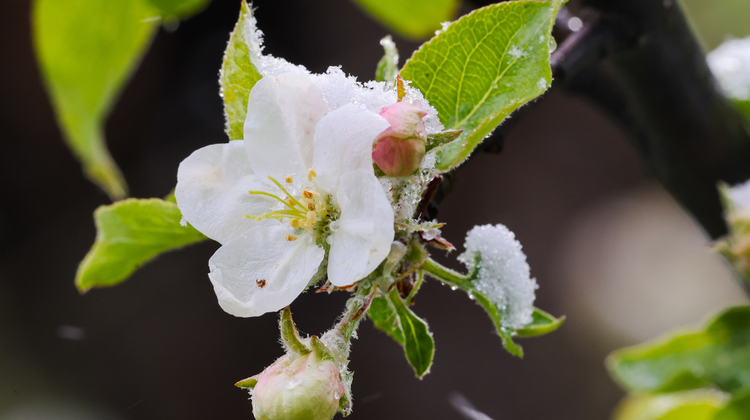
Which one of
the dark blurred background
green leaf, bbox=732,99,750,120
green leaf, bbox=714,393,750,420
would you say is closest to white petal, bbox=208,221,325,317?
green leaf, bbox=714,393,750,420

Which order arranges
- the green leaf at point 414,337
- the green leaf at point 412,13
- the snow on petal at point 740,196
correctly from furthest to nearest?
the green leaf at point 412,13, the snow on petal at point 740,196, the green leaf at point 414,337

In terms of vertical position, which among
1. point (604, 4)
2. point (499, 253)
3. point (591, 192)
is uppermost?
point (604, 4)

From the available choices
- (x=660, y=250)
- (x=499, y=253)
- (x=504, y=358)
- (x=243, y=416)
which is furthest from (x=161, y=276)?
(x=660, y=250)

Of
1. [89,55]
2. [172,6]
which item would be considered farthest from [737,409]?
[89,55]

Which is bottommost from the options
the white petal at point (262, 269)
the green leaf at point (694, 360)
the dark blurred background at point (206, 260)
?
the dark blurred background at point (206, 260)

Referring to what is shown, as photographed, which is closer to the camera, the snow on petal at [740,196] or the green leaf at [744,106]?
the snow on petal at [740,196]

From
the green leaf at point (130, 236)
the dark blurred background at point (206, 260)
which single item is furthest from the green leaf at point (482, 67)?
the dark blurred background at point (206, 260)

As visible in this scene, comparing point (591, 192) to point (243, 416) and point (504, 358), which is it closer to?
point (504, 358)

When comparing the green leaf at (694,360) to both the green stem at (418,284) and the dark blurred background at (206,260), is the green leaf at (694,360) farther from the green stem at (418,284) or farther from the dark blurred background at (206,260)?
the dark blurred background at (206,260)
